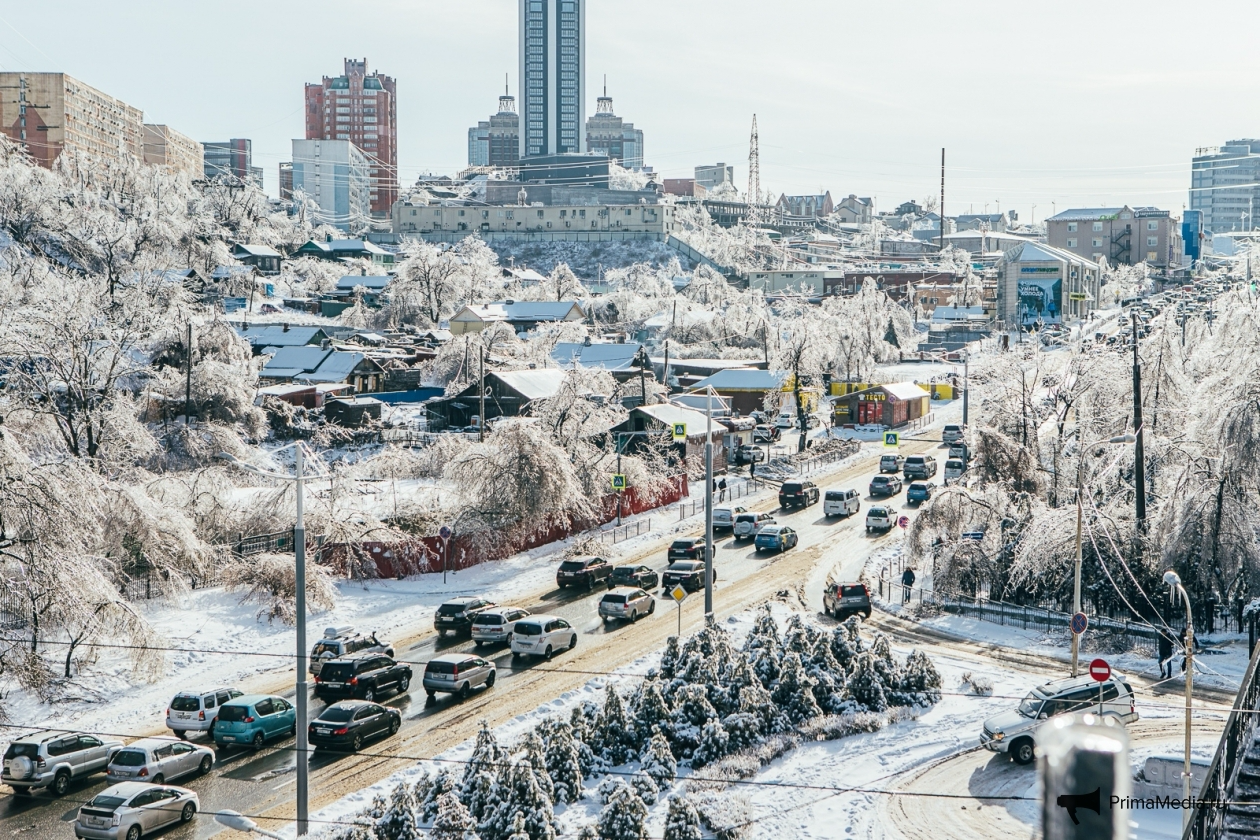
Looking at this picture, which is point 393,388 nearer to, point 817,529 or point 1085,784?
point 817,529

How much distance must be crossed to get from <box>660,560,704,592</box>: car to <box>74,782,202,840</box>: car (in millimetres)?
19229

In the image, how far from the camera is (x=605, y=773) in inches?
913

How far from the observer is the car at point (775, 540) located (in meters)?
43.2

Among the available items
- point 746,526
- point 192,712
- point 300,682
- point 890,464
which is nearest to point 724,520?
point 746,526

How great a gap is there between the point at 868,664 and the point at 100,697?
18.1m

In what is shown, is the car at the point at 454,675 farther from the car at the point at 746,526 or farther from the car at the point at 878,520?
the car at the point at 878,520

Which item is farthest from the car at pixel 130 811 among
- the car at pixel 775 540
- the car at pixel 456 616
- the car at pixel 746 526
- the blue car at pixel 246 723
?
the car at pixel 746 526

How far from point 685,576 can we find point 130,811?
20.6m

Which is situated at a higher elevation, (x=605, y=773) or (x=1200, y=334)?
(x=1200, y=334)

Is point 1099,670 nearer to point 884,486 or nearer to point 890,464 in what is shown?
point 884,486

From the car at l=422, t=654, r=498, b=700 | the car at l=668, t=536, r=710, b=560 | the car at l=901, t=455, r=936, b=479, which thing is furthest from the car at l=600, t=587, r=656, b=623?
the car at l=901, t=455, r=936, b=479

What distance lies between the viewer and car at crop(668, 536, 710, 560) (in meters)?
41.1

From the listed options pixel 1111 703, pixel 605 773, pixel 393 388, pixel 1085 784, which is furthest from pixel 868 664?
pixel 393 388

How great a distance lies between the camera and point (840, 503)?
162 ft
